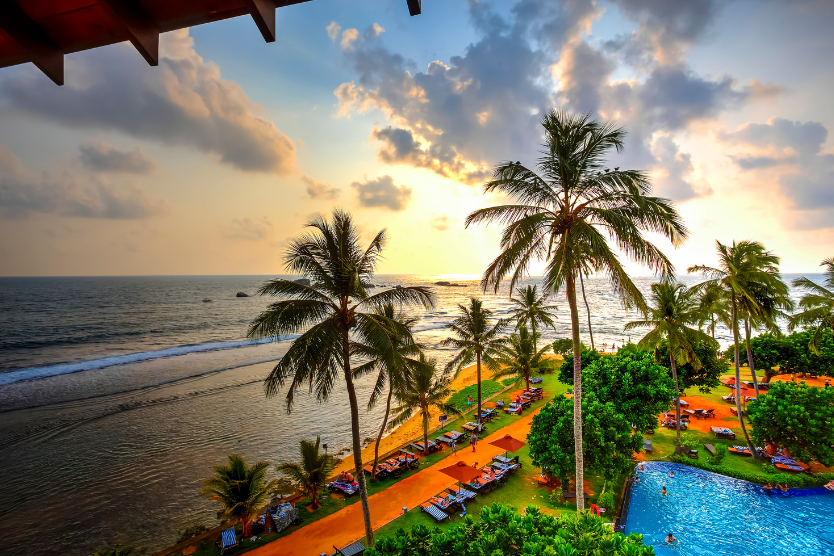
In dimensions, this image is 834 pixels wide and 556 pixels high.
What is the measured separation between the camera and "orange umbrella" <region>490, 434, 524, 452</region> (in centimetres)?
2114

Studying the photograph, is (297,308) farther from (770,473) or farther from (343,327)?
(770,473)

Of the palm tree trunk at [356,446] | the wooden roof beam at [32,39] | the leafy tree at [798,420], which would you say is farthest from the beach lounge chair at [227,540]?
the leafy tree at [798,420]

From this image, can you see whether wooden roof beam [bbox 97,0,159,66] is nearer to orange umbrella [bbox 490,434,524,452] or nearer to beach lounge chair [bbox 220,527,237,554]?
beach lounge chair [bbox 220,527,237,554]

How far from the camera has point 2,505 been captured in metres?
18.6

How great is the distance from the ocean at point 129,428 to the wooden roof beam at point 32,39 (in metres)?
20.8

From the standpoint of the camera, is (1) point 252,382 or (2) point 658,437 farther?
(1) point 252,382

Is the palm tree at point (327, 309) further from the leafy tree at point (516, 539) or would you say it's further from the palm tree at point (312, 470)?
the palm tree at point (312, 470)

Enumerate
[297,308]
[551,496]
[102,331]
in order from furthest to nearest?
1. [102,331]
2. [551,496]
3. [297,308]

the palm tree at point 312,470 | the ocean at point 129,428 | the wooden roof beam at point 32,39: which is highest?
the wooden roof beam at point 32,39

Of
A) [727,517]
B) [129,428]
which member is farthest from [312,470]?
[129,428]

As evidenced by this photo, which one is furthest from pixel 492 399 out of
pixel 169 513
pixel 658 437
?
pixel 169 513

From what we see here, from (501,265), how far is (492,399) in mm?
26433

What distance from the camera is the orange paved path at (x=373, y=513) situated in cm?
1397

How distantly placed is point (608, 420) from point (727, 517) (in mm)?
5491
